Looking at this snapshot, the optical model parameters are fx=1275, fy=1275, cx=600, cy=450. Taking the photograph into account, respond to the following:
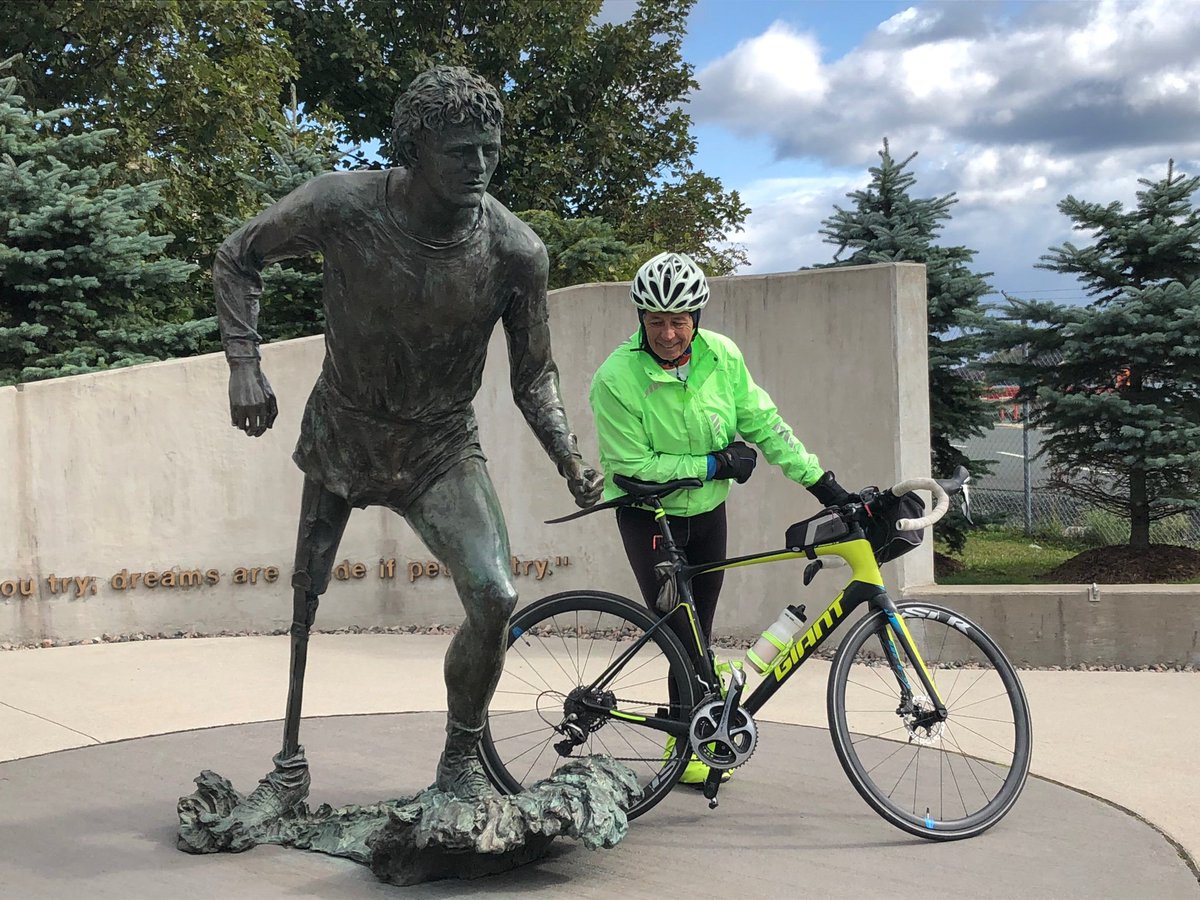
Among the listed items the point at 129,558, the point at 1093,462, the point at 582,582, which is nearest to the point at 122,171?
the point at 129,558

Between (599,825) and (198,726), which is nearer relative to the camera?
(599,825)

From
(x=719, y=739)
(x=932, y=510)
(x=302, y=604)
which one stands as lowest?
(x=719, y=739)

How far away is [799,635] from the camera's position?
4.47 metres

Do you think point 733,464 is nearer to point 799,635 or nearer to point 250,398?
point 799,635

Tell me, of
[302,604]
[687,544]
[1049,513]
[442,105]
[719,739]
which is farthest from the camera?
[1049,513]

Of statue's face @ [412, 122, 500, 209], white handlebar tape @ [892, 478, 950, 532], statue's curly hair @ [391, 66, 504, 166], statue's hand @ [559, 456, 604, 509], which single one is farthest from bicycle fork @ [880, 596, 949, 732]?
statue's curly hair @ [391, 66, 504, 166]

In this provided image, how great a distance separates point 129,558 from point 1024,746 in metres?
5.80

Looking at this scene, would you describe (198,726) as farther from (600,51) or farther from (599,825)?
(600,51)

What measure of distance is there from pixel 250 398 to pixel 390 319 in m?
0.47

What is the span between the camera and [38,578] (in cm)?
788

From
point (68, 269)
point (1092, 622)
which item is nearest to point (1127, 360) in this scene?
point (1092, 622)

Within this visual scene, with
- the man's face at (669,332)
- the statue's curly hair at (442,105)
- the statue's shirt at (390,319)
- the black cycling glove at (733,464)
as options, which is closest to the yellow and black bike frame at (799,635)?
the black cycling glove at (733,464)

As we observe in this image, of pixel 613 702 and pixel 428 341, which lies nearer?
pixel 428 341

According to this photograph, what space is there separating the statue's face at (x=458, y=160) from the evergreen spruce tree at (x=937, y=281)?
20.5 ft
